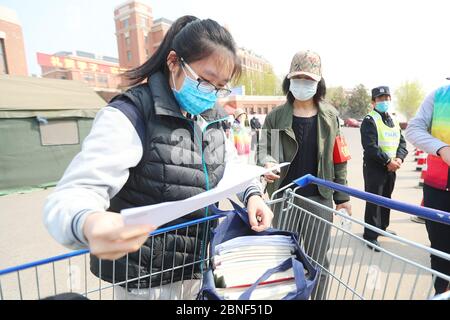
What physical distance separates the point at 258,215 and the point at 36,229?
14.9 feet

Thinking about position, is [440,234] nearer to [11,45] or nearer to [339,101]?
[11,45]

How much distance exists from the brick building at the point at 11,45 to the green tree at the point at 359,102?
49.5 meters

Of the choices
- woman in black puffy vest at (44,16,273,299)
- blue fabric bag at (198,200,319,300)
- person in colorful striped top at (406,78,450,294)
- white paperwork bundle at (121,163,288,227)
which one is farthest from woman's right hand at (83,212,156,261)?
person in colorful striped top at (406,78,450,294)

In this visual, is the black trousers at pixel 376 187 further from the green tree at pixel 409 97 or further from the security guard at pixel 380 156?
the green tree at pixel 409 97

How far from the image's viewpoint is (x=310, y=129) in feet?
8.00

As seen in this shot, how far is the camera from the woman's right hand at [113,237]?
0.69 m

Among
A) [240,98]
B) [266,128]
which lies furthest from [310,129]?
[240,98]

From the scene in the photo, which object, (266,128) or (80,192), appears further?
(266,128)

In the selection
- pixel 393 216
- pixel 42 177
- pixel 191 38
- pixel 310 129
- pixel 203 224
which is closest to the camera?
pixel 191 38

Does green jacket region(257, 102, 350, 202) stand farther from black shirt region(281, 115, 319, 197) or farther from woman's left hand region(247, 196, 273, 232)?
woman's left hand region(247, 196, 273, 232)

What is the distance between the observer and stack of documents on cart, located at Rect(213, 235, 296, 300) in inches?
41.4

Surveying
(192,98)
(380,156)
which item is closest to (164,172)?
(192,98)

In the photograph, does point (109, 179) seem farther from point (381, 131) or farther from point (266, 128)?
point (381, 131)
